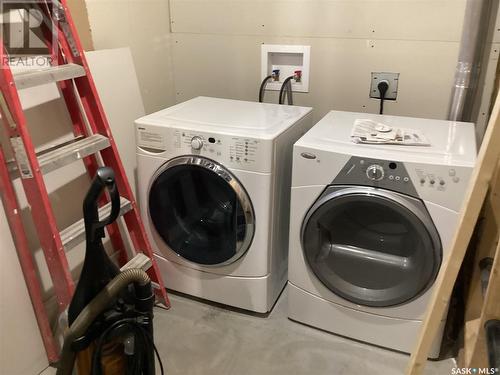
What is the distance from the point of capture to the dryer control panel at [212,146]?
1593 millimetres

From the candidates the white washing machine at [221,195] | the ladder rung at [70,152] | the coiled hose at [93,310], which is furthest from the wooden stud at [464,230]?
the ladder rung at [70,152]

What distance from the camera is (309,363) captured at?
166cm

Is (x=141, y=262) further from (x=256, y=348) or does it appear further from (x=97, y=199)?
(x=97, y=199)

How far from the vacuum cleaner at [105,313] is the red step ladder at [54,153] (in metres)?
0.26

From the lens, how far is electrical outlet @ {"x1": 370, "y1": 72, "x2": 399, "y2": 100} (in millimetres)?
2029

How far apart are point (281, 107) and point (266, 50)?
376 mm

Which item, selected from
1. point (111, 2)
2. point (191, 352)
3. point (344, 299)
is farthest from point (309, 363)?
point (111, 2)

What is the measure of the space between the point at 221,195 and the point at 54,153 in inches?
25.2

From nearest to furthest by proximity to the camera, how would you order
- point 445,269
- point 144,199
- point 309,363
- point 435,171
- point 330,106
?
point 445,269
point 435,171
point 309,363
point 144,199
point 330,106

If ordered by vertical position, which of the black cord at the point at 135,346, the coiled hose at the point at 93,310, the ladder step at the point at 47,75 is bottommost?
the black cord at the point at 135,346

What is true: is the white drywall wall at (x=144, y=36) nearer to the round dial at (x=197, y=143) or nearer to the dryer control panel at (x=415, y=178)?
the round dial at (x=197, y=143)

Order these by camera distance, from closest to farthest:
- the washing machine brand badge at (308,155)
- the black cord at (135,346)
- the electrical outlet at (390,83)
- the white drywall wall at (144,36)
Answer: the black cord at (135,346), the washing machine brand badge at (308,155), the white drywall wall at (144,36), the electrical outlet at (390,83)

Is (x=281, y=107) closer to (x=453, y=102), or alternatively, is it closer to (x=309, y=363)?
(x=453, y=102)

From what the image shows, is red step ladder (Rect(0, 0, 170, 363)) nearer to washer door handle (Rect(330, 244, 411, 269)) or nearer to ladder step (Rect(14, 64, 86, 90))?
ladder step (Rect(14, 64, 86, 90))
